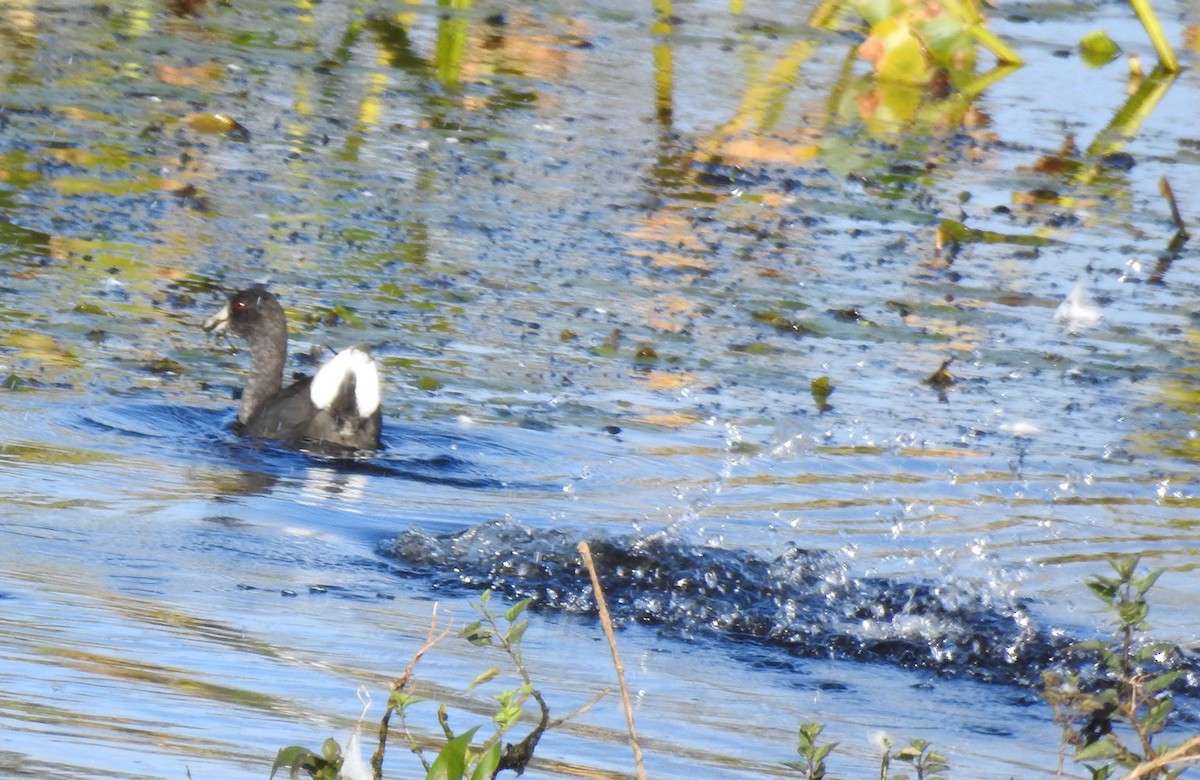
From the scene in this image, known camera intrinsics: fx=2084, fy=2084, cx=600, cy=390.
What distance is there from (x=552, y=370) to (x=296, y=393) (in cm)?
103

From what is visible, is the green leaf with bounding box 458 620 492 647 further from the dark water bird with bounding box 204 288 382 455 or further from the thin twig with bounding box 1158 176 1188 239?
the thin twig with bounding box 1158 176 1188 239

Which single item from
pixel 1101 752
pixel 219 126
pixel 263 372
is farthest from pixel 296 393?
pixel 1101 752

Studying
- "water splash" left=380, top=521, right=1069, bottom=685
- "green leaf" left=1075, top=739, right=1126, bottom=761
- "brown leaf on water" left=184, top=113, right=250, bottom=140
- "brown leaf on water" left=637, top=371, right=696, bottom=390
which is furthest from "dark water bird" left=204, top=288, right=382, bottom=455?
"green leaf" left=1075, top=739, right=1126, bottom=761

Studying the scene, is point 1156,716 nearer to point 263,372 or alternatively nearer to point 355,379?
point 355,379

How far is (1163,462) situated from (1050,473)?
55cm

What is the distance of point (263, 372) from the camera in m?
8.07

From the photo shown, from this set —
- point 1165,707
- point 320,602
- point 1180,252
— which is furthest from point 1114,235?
point 1165,707

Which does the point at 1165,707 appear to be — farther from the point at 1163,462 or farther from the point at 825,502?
the point at 1163,462

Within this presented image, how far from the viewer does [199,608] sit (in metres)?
4.95

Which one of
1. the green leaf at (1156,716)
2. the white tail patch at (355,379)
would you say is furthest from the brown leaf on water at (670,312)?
the green leaf at (1156,716)

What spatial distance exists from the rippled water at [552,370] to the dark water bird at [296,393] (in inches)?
5.6

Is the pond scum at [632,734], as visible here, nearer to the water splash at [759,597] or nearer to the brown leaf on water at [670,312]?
the water splash at [759,597]

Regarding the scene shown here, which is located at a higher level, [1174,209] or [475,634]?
[1174,209]

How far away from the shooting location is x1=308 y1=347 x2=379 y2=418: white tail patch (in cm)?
725
